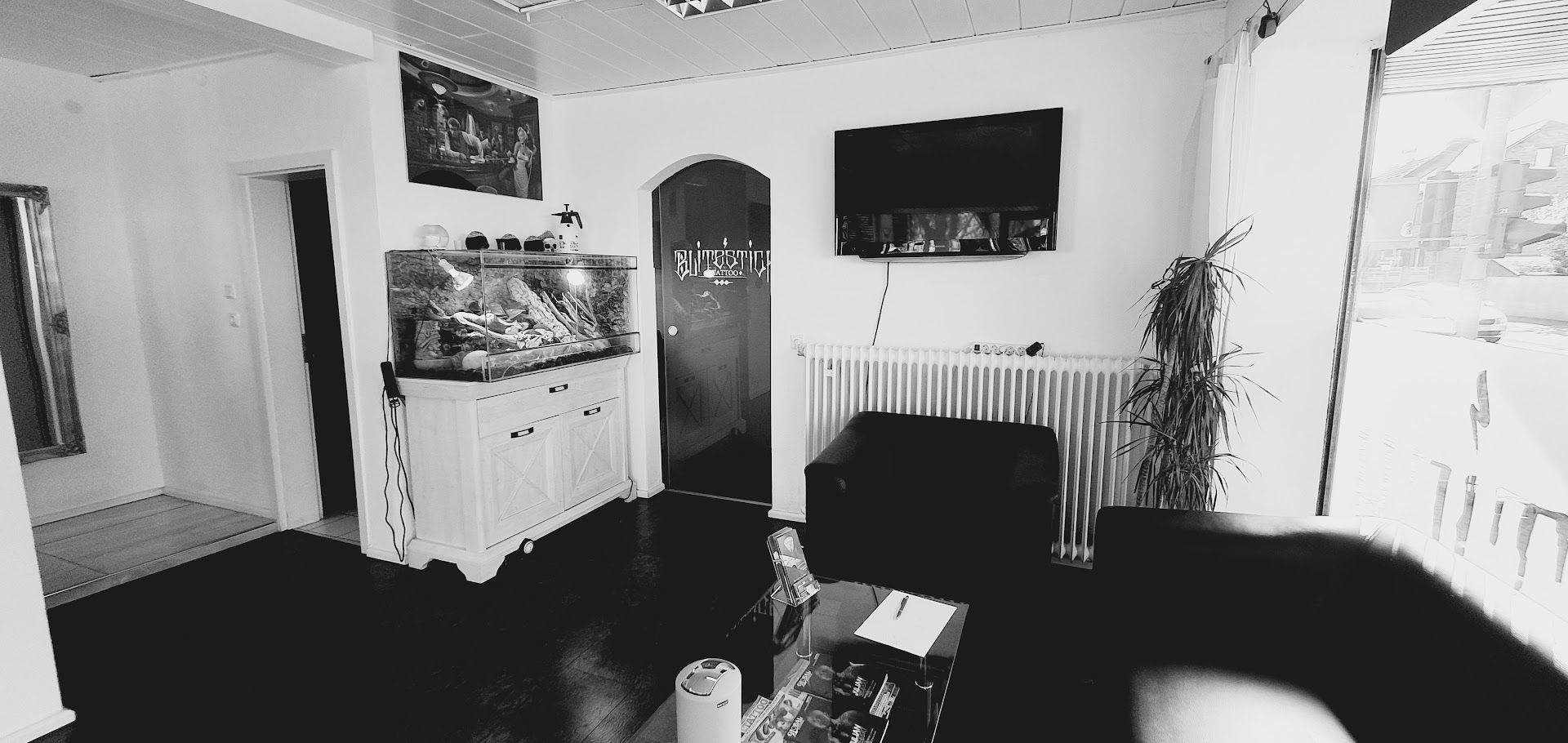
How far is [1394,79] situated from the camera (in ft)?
8.07

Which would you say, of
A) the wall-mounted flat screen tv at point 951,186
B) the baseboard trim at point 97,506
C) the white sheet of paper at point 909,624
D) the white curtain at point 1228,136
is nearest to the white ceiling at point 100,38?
the baseboard trim at point 97,506

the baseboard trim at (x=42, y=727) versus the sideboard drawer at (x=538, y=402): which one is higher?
the sideboard drawer at (x=538, y=402)

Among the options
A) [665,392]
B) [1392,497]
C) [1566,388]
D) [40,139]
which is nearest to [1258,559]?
[1566,388]

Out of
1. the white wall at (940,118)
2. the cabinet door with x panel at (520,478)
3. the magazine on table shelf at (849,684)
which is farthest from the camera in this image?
the cabinet door with x panel at (520,478)

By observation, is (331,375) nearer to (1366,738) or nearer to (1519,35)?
(1366,738)

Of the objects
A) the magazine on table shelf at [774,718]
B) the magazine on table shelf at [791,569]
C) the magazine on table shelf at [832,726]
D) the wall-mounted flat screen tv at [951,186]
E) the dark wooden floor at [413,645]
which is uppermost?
the wall-mounted flat screen tv at [951,186]

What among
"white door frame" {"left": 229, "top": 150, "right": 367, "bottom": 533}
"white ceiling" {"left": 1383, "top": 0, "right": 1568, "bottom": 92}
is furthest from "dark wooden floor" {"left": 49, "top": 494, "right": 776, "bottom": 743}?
"white ceiling" {"left": 1383, "top": 0, "right": 1568, "bottom": 92}

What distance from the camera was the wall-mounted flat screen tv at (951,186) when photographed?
318 cm

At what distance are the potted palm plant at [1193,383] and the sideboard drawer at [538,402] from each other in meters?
2.75

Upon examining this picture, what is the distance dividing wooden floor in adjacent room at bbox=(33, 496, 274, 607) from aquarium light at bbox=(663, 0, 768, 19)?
358 cm

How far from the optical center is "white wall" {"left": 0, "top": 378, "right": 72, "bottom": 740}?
2.09m

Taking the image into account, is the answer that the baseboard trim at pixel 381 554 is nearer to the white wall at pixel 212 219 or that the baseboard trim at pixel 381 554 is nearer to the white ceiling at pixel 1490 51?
the white wall at pixel 212 219

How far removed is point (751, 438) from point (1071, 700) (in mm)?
2392

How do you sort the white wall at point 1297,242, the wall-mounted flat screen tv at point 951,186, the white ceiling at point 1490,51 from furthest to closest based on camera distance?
the wall-mounted flat screen tv at point 951,186, the white wall at point 1297,242, the white ceiling at point 1490,51
